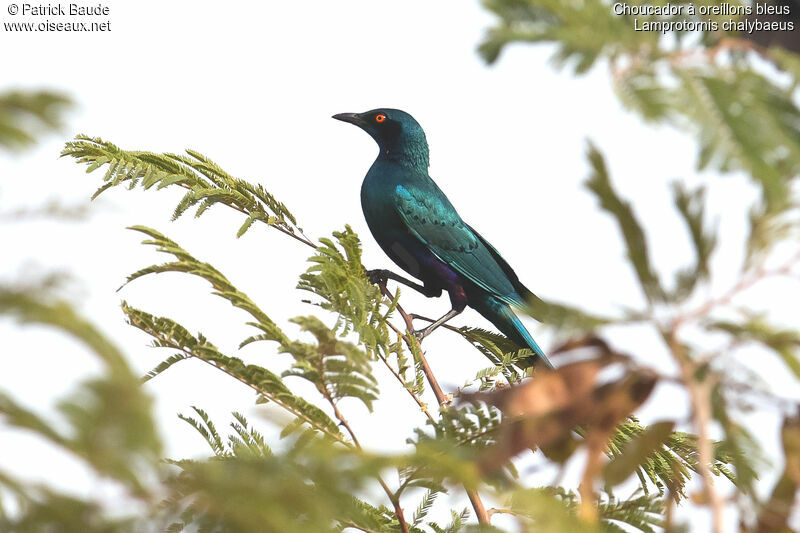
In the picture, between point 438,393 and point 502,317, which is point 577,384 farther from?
point 502,317

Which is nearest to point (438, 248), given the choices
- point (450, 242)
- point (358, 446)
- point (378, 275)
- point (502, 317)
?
point (450, 242)

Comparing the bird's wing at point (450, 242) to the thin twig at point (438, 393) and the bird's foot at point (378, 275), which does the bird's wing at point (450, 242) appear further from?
the thin twig at point (438, 393)

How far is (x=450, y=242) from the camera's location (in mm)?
5316

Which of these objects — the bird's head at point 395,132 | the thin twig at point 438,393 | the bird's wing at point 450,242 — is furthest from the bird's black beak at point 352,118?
the thin twig at point 438,393

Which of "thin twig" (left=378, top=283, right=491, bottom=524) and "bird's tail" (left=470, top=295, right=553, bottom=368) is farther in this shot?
"bird's tail" (left=470, top=295, right=553, bottom=368)

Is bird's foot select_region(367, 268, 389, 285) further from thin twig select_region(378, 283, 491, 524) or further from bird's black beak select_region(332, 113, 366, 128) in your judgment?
bird's black beak select_region(332, 113, 366, 128)

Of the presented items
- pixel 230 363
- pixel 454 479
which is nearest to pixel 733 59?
pixel 454 479

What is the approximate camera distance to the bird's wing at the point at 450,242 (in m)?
5.22

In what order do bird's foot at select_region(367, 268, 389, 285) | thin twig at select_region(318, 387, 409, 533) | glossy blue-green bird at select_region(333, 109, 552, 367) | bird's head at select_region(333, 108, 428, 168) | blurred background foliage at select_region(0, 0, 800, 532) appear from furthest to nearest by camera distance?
bird's head at select_region(333, 108, 428, 168)
glossy blue-green bird at select_region(333, 109, 552, 367)
bird's foot at select_region(367, 268, 389, 285)
thin twig at select_region(318, 387, 409, 533)
blurred background foliage at select_region(0, 0, 800, 532)

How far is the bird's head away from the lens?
5863 mm

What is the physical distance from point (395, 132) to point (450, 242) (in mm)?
1008

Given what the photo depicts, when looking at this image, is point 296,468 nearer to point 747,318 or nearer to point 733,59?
point 747,318

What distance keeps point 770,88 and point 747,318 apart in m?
0.33

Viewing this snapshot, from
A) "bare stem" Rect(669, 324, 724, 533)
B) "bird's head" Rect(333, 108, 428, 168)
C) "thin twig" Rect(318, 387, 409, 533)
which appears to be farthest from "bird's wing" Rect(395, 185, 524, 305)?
"bare stem" Rect(669, 324, 724, 533)
